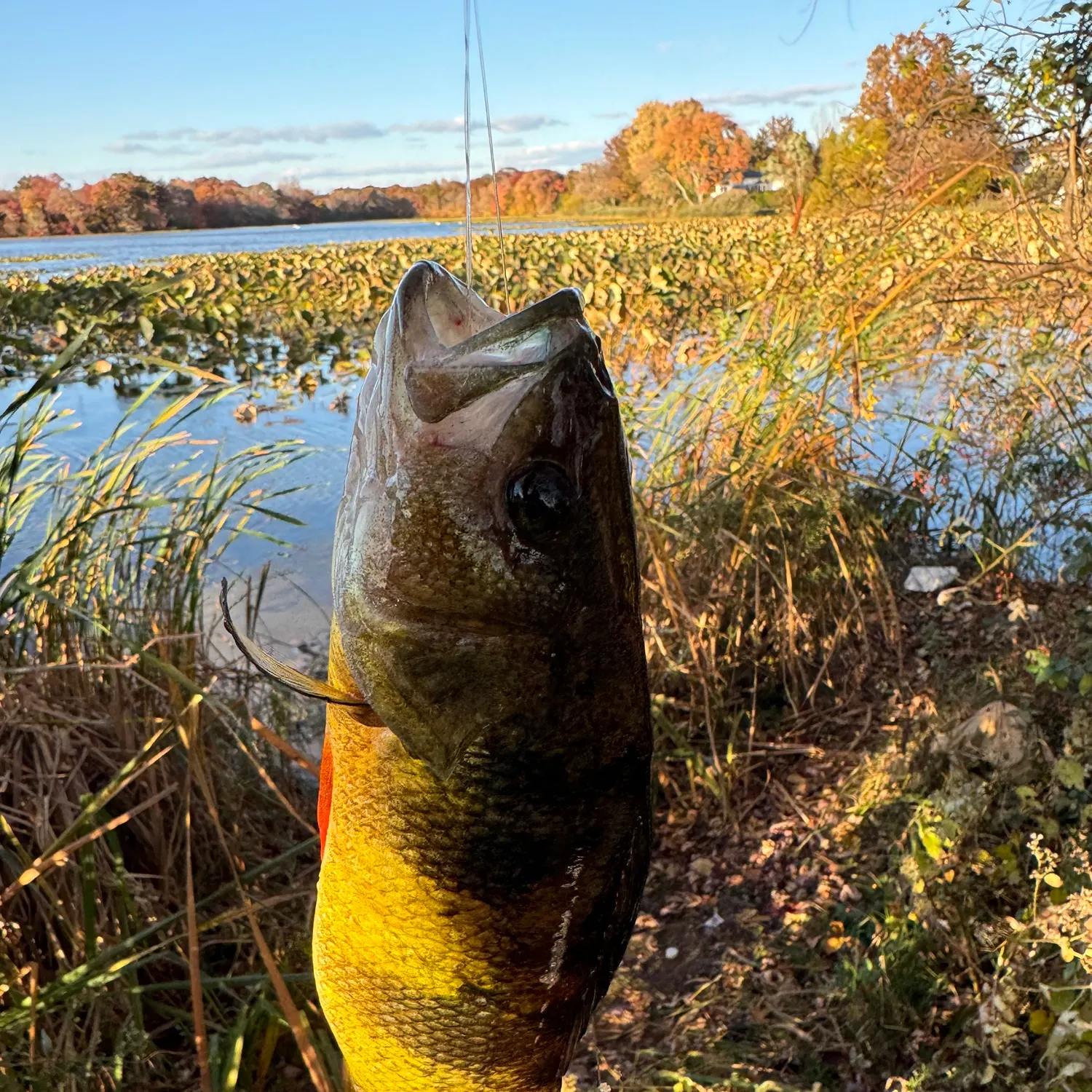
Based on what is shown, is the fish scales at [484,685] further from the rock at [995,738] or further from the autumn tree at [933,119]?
the autumn tree at [933,119]

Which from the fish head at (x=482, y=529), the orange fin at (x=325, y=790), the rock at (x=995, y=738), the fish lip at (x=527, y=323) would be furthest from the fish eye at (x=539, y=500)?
the rock at (x=995, y=738)

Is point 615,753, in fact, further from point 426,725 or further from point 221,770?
point 221,770

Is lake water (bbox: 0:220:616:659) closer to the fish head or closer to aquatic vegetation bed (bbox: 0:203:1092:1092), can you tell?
aquatic vegetation bed (bbox: 0:203:1092:1092)

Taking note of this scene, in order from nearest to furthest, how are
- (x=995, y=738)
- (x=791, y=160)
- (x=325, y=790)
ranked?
(x=325, y=790), (x=995, y=738), (x=791, y=160)

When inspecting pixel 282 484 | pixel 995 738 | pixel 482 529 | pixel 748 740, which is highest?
pixel 482 529

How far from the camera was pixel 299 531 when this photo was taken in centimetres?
596

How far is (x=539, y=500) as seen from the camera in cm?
111

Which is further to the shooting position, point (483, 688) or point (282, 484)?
point (282, 484)

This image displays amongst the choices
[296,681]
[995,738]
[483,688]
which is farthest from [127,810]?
[995,738]

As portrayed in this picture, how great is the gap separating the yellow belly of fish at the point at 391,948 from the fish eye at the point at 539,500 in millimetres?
346

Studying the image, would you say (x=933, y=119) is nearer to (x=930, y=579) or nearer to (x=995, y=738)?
(x=930, y=579)

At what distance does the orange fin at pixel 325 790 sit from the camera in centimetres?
137

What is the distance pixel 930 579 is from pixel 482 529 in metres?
4.56

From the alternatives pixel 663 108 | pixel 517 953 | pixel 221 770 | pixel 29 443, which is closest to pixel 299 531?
pixel 221 770
